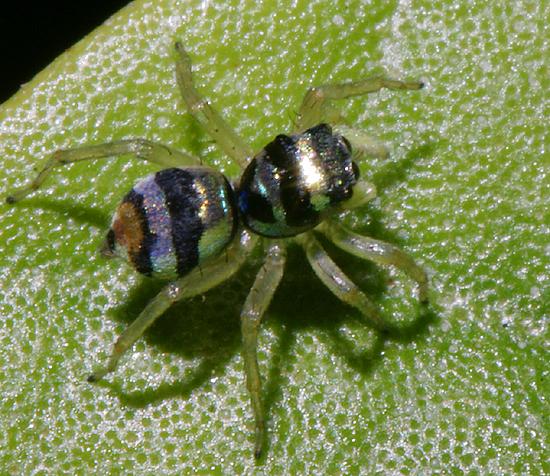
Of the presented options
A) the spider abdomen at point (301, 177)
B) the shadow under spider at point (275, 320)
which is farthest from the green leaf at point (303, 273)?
the spider abdomen at point (301, 177)

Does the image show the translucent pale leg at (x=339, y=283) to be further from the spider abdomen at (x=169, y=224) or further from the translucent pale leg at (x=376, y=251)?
the spider abdomen at (x=169, y=224)

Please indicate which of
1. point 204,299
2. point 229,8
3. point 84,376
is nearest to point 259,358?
point 204,299

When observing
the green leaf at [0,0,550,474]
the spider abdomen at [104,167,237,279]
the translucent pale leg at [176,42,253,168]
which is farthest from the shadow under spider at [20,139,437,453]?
the translucent pale leg at [176,42,253,168]

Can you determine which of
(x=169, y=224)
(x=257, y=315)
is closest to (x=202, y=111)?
(x=169, y=224)

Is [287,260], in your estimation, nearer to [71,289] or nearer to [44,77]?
[71,289]

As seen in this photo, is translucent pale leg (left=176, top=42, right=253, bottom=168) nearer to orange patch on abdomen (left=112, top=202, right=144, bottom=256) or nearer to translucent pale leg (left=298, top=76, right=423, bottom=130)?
translucent pale leg (left=298, top=76, right=423, bottom=130)

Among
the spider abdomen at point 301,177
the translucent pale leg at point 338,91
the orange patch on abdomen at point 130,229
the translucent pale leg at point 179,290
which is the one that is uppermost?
the orange patch on abdomen at point 130,229

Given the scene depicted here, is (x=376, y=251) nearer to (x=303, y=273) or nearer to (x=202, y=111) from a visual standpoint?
(x=303, y=273)
